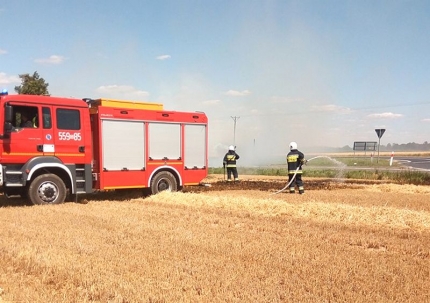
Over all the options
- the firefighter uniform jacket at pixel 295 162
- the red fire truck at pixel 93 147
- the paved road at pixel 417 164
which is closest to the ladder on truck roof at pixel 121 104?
the red fire truck at pixel 93 147

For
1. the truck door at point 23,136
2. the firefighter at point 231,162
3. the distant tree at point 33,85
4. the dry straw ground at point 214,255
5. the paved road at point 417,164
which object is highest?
the distant tree at point 33,85

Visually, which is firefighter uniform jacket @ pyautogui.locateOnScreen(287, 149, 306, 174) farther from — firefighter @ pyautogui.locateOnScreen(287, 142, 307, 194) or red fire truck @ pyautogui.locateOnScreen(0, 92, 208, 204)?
red fire truck @ pyautogui.locateOnScreen(0, 92, 208, 204)

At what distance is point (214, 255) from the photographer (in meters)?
5.88

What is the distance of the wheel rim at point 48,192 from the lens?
10961mm

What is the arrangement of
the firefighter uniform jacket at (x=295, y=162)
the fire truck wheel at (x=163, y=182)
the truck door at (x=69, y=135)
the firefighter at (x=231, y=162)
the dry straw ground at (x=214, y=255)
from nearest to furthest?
1. the dry straw ground at (x=214, y=255)
2. the truck door at (x=69, y=135)
3. the fire truck wheel at (x=163, y=182)
4. the firefighter uniform jacket at (x=295, y=162)
5. the firefighter at (x=231, y=162)

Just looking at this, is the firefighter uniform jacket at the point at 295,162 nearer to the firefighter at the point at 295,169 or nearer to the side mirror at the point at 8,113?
the firefighter at the point at 295,169

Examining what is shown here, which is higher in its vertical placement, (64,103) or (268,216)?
(64,103)

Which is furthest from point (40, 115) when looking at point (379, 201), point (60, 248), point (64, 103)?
point (379, 201)

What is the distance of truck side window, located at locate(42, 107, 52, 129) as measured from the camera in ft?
36.0

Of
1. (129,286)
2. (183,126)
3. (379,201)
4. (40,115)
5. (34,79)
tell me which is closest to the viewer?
(129,286)

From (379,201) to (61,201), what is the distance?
A: 8.47m

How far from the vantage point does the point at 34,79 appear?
20.7m

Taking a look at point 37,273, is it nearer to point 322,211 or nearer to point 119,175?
point 322,211

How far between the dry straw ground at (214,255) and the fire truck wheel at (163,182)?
288 centimetres
